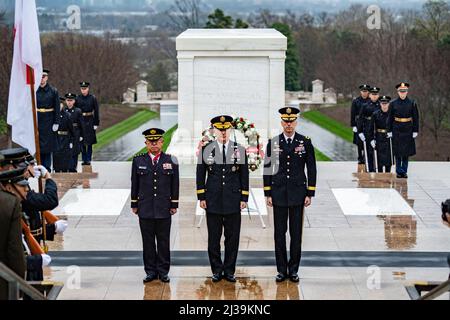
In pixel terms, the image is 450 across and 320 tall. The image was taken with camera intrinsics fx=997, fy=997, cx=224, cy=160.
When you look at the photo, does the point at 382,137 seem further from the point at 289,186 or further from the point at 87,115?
the point at 289,186

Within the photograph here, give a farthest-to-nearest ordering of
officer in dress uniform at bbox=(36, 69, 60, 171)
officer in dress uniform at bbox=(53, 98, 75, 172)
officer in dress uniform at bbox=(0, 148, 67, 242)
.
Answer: officer in dress uniform at bbox=(53, 98, 75, 172) → officer in dress uniform at bbox=(36, 69, 60, 171) → officer in dress uniform at bbox=(0, 148, 67, 242)

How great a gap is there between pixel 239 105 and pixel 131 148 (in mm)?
16422

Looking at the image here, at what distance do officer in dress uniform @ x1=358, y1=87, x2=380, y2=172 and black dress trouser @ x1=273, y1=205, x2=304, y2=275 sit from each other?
644 cm

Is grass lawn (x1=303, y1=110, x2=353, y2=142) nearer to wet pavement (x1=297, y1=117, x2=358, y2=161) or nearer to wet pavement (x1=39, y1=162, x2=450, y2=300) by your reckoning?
wet pavement (x1=297, y1=117, x2=358, y2=161)

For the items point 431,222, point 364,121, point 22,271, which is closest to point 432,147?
point 364,121

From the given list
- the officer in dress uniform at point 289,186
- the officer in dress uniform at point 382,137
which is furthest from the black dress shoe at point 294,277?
the officer in dress uniform at point 382,137

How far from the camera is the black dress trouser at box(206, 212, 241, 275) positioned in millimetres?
9422

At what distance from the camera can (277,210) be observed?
9.48 meters

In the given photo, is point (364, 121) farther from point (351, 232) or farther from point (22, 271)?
point (22, 271)

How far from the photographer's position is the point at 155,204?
368 inches

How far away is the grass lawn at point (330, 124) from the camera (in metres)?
36.4

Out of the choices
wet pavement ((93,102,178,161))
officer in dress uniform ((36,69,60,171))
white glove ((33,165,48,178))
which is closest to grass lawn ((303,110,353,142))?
wet pavement ((93,102,178,161))

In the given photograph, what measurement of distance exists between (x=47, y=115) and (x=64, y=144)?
2.10 ft

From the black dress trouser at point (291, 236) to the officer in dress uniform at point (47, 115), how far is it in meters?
6.31
